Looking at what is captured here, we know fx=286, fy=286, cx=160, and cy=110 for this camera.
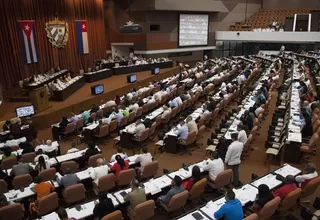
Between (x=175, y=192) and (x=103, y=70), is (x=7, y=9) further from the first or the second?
(x=175, y=192)

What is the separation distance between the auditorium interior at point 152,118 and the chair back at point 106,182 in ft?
0.11

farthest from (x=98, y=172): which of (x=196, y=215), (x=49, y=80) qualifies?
(x=49, y=80)

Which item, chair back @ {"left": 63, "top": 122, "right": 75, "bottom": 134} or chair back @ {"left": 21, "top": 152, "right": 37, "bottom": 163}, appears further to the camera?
chair back @ {"left": 63, "top": 122, "right": 75, "bottom": 134}

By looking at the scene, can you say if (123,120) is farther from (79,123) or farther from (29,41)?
(29,41)

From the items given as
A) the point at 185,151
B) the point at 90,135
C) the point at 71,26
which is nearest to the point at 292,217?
the point at 185,151

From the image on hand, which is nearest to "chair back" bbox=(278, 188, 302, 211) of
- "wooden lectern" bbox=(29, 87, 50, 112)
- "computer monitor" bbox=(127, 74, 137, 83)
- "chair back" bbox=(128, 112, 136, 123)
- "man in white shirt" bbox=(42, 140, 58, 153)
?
"man in white shirt" bbox=(42, 140, 58, 153)

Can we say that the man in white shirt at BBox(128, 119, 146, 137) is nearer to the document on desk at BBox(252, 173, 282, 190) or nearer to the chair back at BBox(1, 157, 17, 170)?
the chair back at BBox(1, 157, 17, 170)

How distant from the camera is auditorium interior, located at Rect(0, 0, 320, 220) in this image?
5.99 m

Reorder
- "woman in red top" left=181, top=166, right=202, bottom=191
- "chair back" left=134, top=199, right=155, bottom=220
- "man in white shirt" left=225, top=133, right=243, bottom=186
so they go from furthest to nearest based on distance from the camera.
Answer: "man in white shirt" left=225, top=133, right=243, bottom=186
"woman in red top" left=181, top=166, right=202, bottom=191
"chair back" left=134, top=199, right=155, bottom=220

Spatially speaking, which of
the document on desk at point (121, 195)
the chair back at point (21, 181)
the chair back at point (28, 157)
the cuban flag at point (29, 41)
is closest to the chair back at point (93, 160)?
the chair back at point (21, 181)

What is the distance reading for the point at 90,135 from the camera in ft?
34.2

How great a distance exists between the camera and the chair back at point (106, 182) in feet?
21.7

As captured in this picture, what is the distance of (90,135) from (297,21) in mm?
24833

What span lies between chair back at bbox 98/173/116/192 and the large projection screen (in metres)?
23.0
